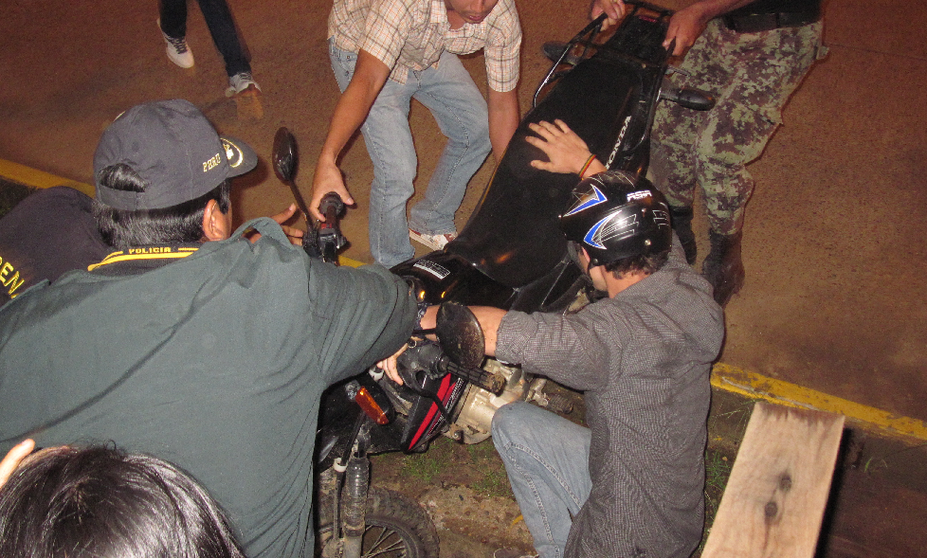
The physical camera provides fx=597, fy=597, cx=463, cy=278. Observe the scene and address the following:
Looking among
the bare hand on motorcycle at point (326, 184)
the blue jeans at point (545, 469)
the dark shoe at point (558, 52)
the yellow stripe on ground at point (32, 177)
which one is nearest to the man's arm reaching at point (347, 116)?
the bare hand on motorcycle at point (326, 184)

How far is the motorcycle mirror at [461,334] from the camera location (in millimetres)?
1651

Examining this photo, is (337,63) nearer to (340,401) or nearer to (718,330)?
(340,401)

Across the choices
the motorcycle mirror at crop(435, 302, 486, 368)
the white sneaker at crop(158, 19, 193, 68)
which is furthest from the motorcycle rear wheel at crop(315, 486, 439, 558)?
the white sneaker at crop(158, 19, 193, 68)

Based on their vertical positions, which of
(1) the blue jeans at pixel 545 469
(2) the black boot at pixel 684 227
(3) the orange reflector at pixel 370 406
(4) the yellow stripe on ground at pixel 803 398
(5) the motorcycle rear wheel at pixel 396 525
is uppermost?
(3) the orange reflector at pixel 370 406

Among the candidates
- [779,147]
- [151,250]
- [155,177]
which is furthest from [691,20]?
[151,250]

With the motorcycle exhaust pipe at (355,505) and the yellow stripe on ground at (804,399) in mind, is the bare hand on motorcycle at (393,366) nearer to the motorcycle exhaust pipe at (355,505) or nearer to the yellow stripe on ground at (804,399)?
the motorcycle exhaust pipe at (355,505)

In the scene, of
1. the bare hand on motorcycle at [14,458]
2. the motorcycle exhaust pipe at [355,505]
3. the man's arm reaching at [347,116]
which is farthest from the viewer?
the man's arm reaching at [347,116]

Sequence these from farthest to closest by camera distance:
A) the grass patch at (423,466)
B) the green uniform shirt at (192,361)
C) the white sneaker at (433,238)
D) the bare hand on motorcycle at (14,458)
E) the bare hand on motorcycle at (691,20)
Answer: the white sneaker at (433,238)
the grass patch at (423,466)
the bare hand on motorcycle at (691,20)
the green uniform shirt at (192,361)
the bare hand on motorcycle at (14,458)

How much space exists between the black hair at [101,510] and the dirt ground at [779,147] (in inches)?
92.1

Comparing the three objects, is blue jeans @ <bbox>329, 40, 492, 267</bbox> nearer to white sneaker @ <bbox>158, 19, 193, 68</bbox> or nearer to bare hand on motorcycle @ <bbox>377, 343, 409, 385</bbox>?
bare hand on motorcycle @ <bbox>377, 343, 409, 385</bbox>

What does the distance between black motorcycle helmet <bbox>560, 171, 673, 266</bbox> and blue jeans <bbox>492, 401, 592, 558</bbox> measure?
2.34ft

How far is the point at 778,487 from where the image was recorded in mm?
1724

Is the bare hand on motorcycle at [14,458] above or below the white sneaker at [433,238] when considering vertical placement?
above

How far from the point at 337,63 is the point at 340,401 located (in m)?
1.92
